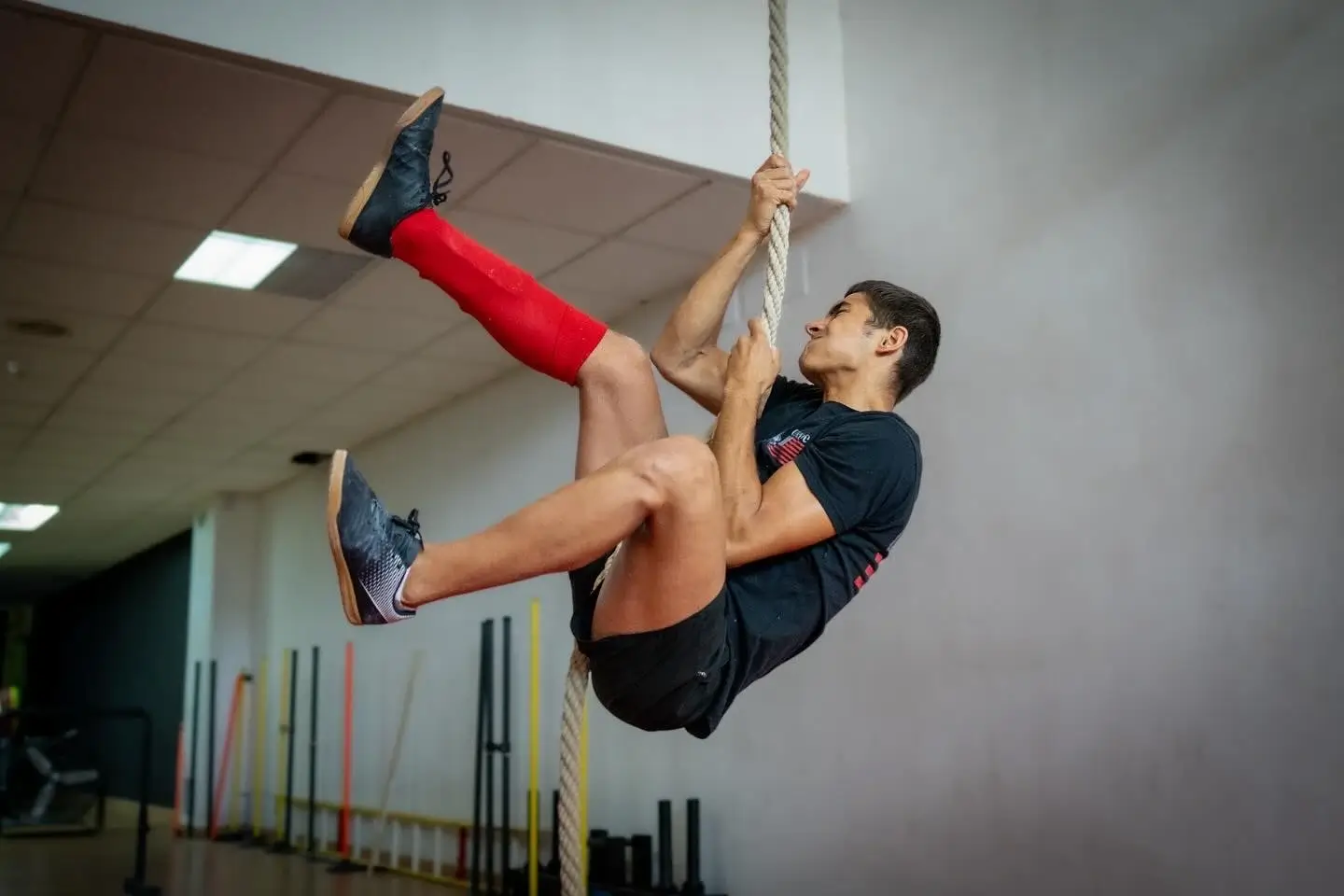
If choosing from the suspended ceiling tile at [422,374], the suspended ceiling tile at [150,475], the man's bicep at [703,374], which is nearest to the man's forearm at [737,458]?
the man's bicep at [703,374]

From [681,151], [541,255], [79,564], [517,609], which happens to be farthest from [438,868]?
[79,564]

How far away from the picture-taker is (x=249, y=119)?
3.63 metres

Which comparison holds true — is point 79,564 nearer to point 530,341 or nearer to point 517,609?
point 517,609

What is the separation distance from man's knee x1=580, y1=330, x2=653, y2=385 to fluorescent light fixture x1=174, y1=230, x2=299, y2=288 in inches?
110

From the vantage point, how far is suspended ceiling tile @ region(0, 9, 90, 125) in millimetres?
3102

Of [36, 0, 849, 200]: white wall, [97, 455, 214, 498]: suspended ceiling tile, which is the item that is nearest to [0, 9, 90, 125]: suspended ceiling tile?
[36, 0, 849, 200]: white wall

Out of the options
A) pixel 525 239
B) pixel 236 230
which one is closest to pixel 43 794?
pixel 236 230

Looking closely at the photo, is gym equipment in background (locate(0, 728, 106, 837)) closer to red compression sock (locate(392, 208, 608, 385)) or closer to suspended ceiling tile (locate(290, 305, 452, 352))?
suspended ceiling tile (locate(290, 305, 452, 352))

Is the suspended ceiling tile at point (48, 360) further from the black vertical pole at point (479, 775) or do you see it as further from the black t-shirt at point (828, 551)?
the black t-shirt at point (828, 551)

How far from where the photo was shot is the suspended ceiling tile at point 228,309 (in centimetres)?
508

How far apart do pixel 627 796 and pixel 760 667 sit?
10.3ft

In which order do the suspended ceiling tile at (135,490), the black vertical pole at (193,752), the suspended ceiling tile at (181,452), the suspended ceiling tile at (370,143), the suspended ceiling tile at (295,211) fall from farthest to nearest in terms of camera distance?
the black vertical pole at (193,752) < the suspended ceiling tile at (135,490) < the suspended ceiling tile at (181,452) < the suspended ceiling tile at (295,211) < the suspended ceiling tile at (370,143)

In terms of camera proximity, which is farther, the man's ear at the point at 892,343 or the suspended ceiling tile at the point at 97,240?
the suspended ceiling tile at the point at 97,240

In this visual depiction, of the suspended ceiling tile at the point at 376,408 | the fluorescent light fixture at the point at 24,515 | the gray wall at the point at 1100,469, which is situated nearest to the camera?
the gray wall at the point at 1100,469
